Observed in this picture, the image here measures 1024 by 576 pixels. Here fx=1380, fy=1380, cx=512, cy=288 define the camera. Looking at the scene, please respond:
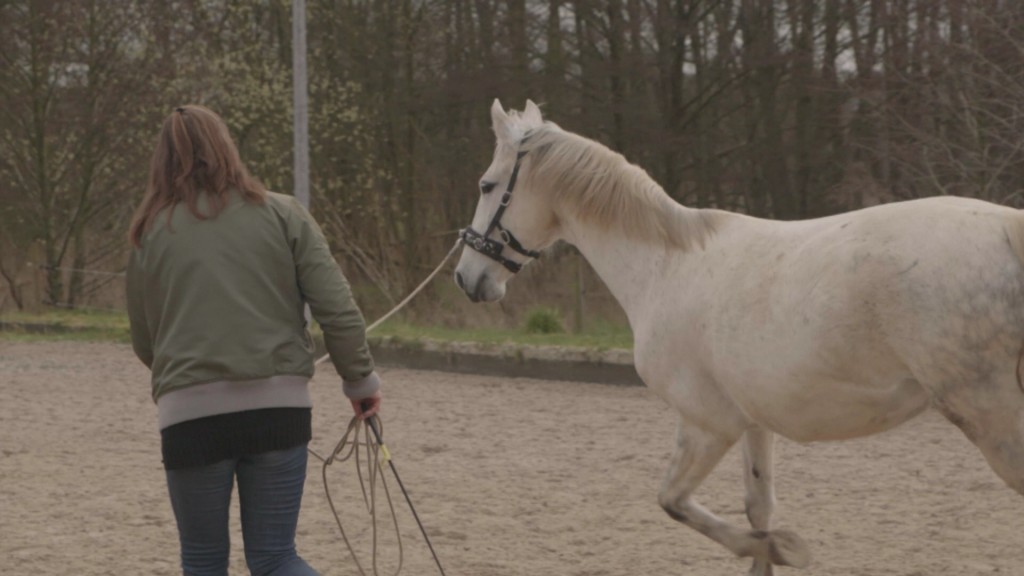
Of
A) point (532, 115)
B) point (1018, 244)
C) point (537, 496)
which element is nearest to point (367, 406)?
point (532, 115)

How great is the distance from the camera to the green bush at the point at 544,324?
13438 mm

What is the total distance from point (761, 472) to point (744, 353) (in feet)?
2.44

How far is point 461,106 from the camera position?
16.7 m

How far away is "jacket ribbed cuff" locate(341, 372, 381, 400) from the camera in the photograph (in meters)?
4.00

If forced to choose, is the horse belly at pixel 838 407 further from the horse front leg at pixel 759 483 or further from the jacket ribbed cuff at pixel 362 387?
the jacket ribbed cuff at pixel 362 387

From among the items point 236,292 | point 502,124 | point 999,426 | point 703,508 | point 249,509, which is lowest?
point 703,508

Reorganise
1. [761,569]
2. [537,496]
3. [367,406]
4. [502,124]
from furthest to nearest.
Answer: [537,496] < [502,124] < [761,569] < [367,406]

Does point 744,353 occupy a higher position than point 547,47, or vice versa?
point 547,47

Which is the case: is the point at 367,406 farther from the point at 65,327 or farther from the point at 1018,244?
the point at 65,327

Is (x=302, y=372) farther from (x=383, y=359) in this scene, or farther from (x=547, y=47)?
(x=547, y=47)

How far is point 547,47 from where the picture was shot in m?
16.2

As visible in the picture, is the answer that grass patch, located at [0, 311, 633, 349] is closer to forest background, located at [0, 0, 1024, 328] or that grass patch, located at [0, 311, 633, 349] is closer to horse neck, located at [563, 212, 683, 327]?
forest background, located at [0, 0, 1024, 328]

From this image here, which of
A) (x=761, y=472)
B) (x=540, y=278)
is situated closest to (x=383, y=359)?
(x=540, y=278)

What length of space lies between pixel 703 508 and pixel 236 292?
2.03 metres
